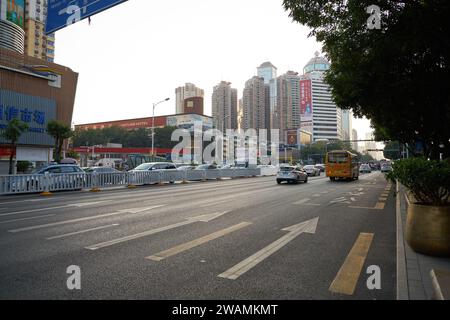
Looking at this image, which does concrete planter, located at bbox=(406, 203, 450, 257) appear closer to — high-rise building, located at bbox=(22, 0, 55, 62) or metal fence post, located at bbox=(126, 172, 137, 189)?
metal fence post, located at bbox=(126, 172, 137, 189)

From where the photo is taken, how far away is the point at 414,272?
445 centimetres

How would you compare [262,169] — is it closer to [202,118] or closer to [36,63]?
[36,63]

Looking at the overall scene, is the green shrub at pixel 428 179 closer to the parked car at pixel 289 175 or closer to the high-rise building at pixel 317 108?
the parked car at pixel 289 175

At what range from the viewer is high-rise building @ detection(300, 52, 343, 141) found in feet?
364

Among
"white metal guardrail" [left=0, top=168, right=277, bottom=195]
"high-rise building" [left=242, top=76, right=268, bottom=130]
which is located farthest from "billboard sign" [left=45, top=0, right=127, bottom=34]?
"high-rise building" [left=242, top=76, right=268, bottom=130]

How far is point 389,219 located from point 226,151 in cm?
11117

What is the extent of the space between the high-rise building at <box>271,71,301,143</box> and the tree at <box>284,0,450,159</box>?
9928 cm

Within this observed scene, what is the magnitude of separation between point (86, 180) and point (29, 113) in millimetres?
26299

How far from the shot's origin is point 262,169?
140ft

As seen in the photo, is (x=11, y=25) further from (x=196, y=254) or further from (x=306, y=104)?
(x=196, y=254)

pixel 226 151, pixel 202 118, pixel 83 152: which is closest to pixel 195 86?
pixel 202 118

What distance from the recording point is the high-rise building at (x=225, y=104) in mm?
99562

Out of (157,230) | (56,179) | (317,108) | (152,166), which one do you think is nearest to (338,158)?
(152,166)

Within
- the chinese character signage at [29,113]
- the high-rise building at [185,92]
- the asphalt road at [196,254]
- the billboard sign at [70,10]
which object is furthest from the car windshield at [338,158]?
the high-rise building at [185,92]
